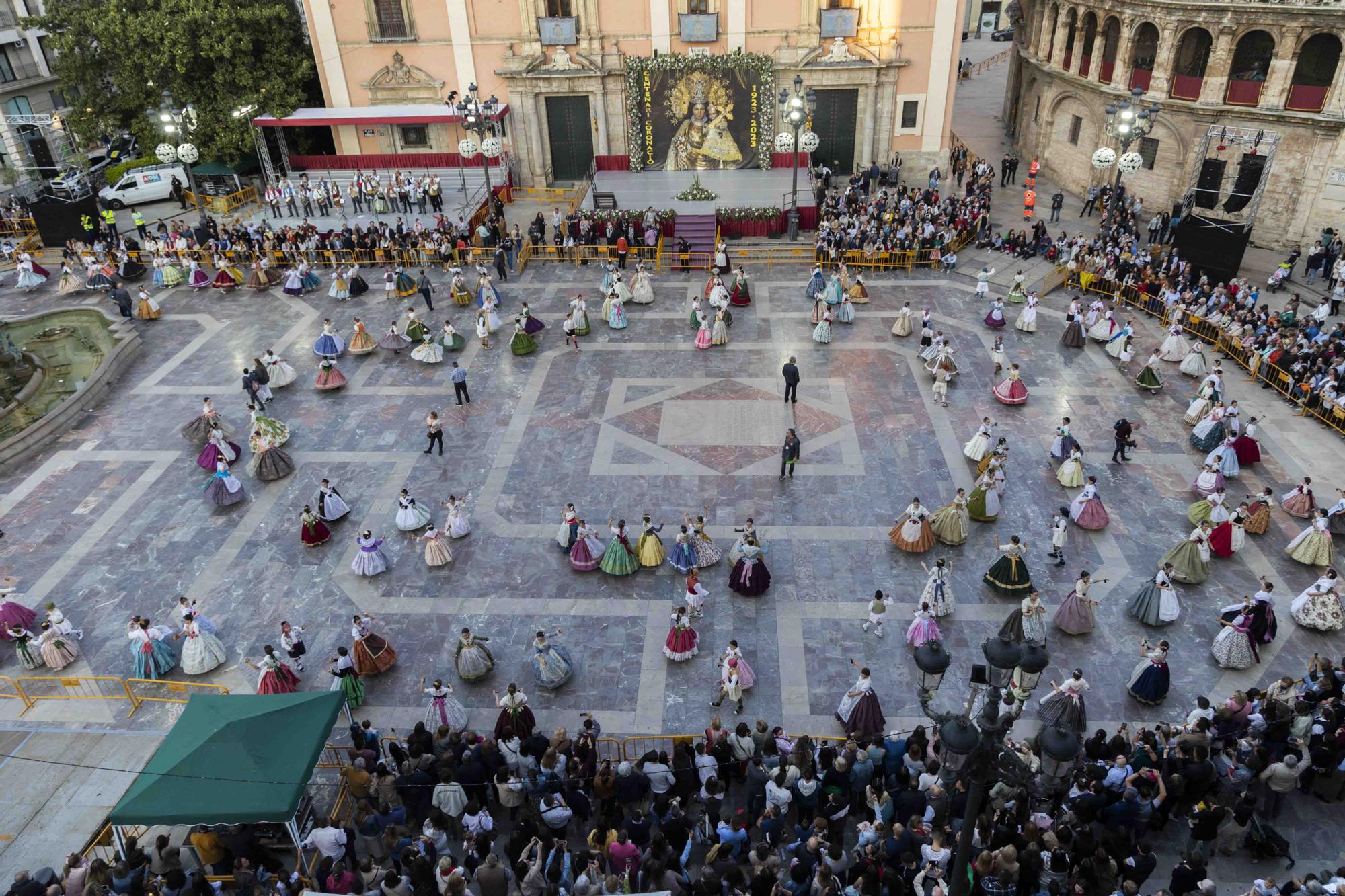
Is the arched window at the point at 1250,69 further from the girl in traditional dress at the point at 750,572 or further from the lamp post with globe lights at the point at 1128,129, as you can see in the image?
the girl in traditional dress at the point at 750,572

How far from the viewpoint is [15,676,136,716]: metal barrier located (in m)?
15.4

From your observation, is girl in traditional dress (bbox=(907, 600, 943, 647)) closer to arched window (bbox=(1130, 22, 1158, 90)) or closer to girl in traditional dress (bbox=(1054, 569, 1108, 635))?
girl in traditional dress (bbox=(1054, 569, 1108, 635))

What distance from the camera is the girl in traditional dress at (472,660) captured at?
49.8 feet

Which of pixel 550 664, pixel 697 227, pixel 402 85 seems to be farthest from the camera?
pixel 402 85

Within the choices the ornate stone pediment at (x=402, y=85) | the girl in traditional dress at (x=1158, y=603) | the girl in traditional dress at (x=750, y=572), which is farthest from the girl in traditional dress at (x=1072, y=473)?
the ornate stone pediment at (x=402, y=85)

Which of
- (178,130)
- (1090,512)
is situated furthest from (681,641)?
(178,130)

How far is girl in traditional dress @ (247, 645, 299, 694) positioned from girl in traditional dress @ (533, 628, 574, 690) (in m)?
4.09

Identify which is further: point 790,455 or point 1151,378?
point 1151,378

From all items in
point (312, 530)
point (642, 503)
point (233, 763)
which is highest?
point (233, 763)

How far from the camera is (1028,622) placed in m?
15.2

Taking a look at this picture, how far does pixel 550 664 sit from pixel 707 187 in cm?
2667

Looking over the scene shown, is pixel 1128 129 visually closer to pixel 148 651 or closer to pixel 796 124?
pixel 796 124

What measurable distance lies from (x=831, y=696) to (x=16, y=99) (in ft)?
174

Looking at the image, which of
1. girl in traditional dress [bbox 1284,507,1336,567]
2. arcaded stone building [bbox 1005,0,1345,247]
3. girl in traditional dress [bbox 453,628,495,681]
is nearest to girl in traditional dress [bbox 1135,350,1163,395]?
girl in traditional dress [bbox 1284,507,1336,567]
